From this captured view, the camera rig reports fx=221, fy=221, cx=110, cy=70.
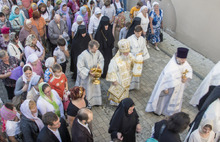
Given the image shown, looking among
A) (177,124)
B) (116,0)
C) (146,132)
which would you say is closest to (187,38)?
(116,0)

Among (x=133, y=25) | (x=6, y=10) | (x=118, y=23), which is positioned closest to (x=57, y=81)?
(x=133, y=25)

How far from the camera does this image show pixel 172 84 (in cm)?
532

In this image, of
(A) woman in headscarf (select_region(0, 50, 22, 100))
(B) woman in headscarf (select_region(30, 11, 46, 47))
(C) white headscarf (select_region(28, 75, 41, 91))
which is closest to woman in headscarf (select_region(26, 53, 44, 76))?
(A) woman in headscarf (select_region(0, 50, 22, 100))

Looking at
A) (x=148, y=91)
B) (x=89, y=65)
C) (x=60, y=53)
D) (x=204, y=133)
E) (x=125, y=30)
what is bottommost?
(x=148, y=91)

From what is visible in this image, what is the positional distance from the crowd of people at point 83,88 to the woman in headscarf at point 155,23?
0.12 m

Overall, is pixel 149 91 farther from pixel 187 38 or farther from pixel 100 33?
pixel 187 38

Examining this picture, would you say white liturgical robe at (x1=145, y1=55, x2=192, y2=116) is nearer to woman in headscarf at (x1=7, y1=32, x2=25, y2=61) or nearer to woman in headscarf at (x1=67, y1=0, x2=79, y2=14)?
woman in headscarf at (x1=7, y1=32, x2=25, y2=61)

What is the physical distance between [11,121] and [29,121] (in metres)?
0.45

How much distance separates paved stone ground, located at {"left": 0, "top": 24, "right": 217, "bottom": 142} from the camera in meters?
5.59

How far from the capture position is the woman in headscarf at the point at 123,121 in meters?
3.92

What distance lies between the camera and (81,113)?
362 centimetres

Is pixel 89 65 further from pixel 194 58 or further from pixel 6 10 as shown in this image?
pixel 194 58

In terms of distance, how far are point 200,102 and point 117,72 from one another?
2.40 meters

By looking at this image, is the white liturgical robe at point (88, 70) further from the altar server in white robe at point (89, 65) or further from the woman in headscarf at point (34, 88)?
the woman in headscarf at point (34, 88)
